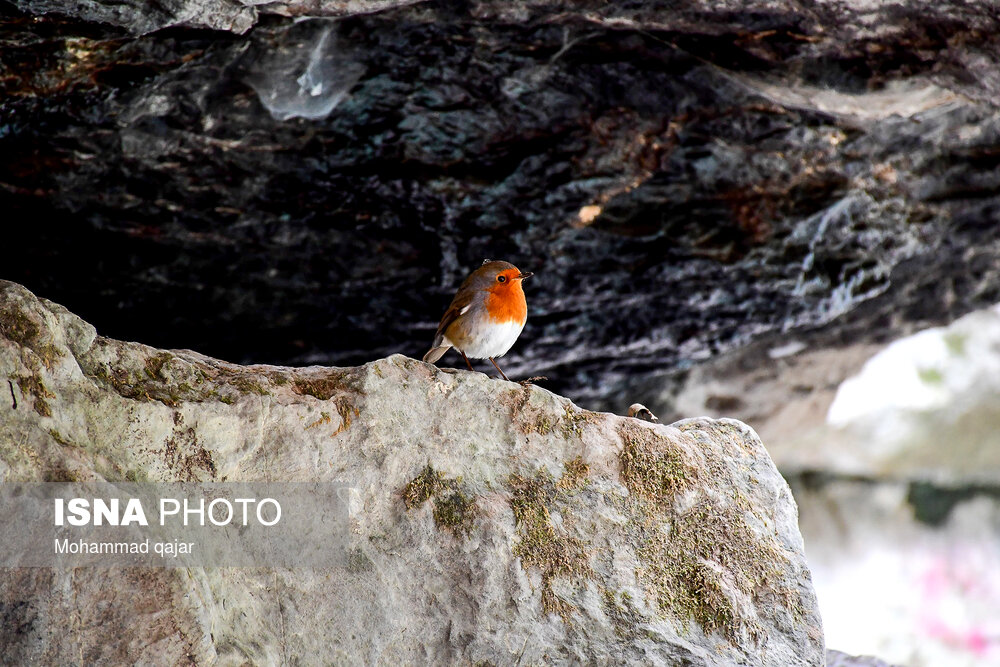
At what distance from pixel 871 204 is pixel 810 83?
4.22 ft

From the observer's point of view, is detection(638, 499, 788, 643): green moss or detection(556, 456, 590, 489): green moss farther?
detection(556, 456, 590, 489): green moss

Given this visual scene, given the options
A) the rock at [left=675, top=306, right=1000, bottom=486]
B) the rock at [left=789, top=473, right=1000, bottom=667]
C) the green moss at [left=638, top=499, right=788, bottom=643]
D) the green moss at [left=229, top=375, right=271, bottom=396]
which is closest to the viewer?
the green moss at [left=229, top=375, right=271, bottom=396]

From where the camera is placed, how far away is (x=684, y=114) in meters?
5.22

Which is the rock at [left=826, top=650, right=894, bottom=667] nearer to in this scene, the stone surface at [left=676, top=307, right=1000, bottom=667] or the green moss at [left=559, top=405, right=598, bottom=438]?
the stone surface at [left=676, top=307, right=1000, bottom=667]

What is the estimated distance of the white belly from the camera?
15.1ft

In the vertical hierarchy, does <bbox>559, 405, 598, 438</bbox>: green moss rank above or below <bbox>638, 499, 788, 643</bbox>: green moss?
above

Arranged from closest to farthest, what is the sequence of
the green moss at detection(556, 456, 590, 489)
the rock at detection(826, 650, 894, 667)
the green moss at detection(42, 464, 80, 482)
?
the green moss at detection(42, 464, 80, 482) → the green moss at detection(556, 456, 590, 489) → the rock at detection(826, 650, 894, 667)

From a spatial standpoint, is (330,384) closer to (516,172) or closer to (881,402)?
(516,172)

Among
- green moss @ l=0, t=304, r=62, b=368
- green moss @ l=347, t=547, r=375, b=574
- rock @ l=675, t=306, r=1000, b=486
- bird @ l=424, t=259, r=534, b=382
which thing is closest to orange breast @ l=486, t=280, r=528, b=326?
bird @ l=424, t=259, r=534, b=382

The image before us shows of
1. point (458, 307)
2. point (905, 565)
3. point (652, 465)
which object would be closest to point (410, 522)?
point (652, 465)

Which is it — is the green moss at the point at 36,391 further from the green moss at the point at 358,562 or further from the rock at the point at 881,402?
the rock at the point at 881,402

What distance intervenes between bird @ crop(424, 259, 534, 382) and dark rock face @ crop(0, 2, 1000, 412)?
93 cm

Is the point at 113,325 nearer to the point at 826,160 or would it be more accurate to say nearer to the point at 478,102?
the point at 478,102

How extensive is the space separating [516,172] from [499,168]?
0.11 metres
